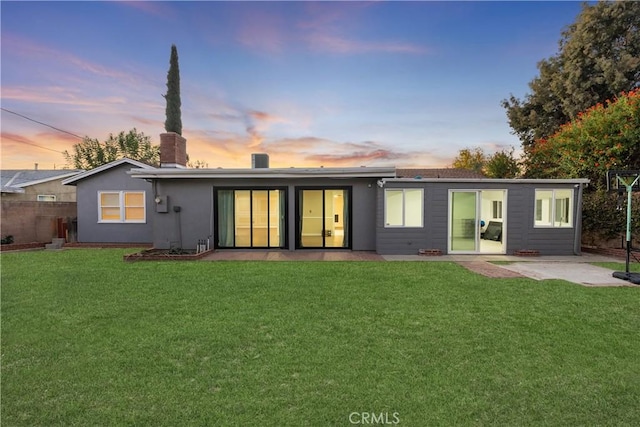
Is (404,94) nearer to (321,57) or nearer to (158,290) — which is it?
(321,57)

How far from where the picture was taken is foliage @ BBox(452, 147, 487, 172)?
30583mm

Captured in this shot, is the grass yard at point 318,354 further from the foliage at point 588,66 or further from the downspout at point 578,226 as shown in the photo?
the foliage at point 588,66

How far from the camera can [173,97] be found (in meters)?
17.9

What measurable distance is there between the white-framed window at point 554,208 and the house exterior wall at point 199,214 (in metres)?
5.09

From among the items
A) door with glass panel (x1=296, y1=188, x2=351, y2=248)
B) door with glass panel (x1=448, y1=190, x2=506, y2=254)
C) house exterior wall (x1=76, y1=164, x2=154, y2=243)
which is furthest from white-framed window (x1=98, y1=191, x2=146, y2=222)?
→ door with glass panel (x1=448, y1=190, x2=506, y2=254)

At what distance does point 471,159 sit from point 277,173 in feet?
87.7

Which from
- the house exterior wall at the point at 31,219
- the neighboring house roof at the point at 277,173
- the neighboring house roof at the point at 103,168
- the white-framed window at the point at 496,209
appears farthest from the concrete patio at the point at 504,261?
the house exterior wall at the point at 31,219

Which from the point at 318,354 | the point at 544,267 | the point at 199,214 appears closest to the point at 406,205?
the point at 544,267

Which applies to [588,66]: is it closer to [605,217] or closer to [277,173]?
[605,217]

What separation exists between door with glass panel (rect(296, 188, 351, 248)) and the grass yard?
15.4ft

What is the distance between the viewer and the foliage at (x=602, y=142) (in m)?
10.8

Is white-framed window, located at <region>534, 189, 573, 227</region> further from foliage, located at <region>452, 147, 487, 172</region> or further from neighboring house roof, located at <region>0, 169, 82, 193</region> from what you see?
neighboring house roof, located at <region>0, 169, 82, 193</region>

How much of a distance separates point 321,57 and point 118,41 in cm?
765

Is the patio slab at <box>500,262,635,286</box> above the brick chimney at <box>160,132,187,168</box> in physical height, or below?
below
